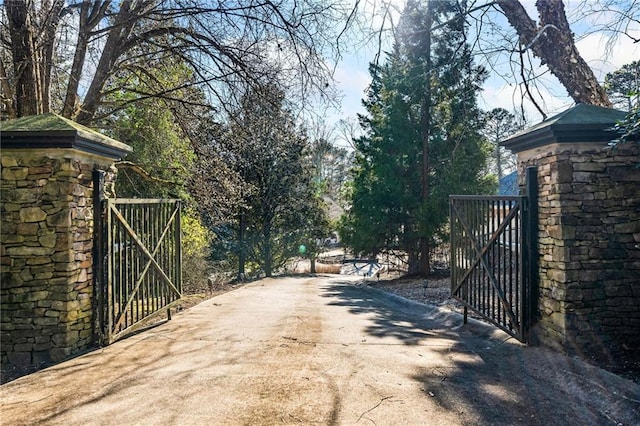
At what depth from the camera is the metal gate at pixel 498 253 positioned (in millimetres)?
4379

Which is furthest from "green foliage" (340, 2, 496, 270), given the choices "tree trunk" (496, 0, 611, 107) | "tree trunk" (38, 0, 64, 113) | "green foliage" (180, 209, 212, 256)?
"tree trunk" (38, 0, 64, 113)

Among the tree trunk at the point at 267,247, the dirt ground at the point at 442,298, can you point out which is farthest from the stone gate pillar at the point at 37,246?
the tree trunk at the point at 267,247

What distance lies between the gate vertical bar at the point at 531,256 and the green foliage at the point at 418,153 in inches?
277

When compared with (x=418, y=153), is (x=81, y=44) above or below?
above

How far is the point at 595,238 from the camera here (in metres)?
4.01

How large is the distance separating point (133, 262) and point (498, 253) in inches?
174

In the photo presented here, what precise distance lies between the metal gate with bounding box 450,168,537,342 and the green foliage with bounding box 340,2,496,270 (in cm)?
564

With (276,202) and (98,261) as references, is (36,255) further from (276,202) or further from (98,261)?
(276,202)

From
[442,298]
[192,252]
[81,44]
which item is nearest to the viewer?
[81,44]

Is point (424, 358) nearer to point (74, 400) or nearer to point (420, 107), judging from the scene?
point (74, 400)

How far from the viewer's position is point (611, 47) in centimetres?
588

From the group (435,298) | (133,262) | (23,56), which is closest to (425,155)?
(435,298)

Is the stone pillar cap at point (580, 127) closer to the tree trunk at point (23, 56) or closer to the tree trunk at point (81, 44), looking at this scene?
the tree trunk at point (23, 56)

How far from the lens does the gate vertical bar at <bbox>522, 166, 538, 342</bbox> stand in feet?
14.3
